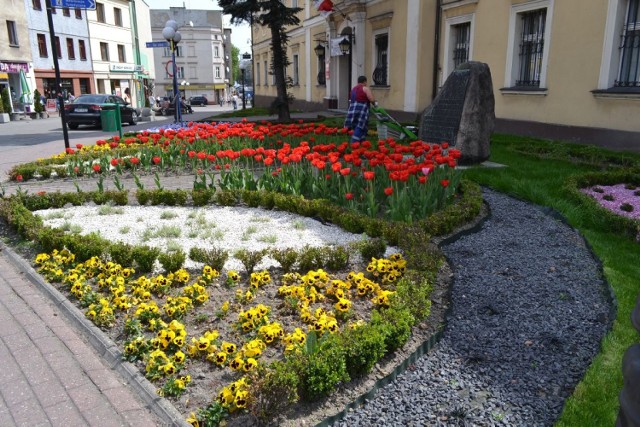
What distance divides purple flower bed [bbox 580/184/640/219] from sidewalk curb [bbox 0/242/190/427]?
5.22m

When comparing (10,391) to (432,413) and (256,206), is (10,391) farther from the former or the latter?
(256,206)

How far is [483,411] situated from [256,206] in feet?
16.2

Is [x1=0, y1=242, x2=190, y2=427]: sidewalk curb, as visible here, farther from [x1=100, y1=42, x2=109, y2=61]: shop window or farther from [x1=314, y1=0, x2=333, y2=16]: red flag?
[x1=100, y1=42, x2=109, y2=61]: shop window

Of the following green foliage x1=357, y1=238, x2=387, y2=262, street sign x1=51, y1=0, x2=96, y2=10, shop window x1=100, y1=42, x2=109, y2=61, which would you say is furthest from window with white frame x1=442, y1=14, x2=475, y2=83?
shop window x1=100, y1=42, x2=109, y2=61

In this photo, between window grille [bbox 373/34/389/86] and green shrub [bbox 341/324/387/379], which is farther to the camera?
window grille [bbox 373/34/389/86]

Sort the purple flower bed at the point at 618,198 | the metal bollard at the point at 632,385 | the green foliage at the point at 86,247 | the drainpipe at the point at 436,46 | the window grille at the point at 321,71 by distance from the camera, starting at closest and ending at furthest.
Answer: the metal bollard at the point at 632,385 → the green foliage at the point at 86,247 → the purple flower bed at the point at 618,198 → the drainpipe at the point at 436,46 → the window grille at the point at 321,71

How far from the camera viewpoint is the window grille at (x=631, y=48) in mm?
10688

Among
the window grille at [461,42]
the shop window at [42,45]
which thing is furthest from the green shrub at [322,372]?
the shop window at [42,45]

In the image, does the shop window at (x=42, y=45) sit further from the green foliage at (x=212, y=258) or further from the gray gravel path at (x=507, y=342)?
the gray gravel path at (x=507, y=342)

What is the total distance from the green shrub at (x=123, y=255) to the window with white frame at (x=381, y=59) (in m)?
17.6

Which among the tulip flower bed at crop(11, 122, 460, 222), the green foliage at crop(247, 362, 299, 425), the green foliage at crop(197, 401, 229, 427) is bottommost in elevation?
the green foliage at crop(197, 401, 229, 427)

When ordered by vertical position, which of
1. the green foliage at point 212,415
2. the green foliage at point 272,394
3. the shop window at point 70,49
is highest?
the shop window at point 70,49

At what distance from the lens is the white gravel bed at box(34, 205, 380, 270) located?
558 cm

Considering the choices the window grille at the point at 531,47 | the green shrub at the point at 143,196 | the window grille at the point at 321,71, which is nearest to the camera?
the green shrub at the point at 143,196
